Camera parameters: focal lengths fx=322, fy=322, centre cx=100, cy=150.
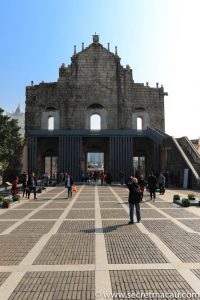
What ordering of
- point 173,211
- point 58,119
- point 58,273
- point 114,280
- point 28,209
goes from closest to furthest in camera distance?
1. point 114,280
2. point 58,273
3. point 173,211
4. point 28,209
5. point 58,119

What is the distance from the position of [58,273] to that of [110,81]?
135ft

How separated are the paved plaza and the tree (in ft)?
78.7

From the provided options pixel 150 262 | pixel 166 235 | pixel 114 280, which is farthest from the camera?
pixel 166 235

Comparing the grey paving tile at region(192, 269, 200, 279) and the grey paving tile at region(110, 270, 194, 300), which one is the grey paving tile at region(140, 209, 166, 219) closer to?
the grey paving tile at region(192, 269, 200, 279)

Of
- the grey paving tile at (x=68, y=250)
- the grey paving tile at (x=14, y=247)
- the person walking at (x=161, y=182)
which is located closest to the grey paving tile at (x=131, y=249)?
the grey paving tile at (x=68, y=250)

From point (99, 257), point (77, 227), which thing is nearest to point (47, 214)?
point (77, 227)

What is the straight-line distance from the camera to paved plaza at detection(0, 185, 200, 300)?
5531 mm

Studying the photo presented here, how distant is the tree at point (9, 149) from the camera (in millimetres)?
36312

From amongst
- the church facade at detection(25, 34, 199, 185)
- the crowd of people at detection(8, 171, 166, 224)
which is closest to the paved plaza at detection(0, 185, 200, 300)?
the crowd of people at detection(8, 171, 166, 224)

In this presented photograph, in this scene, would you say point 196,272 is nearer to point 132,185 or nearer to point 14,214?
point 132,185

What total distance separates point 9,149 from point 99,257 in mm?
31443

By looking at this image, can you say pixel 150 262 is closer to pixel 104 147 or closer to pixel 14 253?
pixel 14 253

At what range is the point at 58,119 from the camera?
45.5 metres

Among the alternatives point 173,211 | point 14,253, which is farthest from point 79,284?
point 173,211
